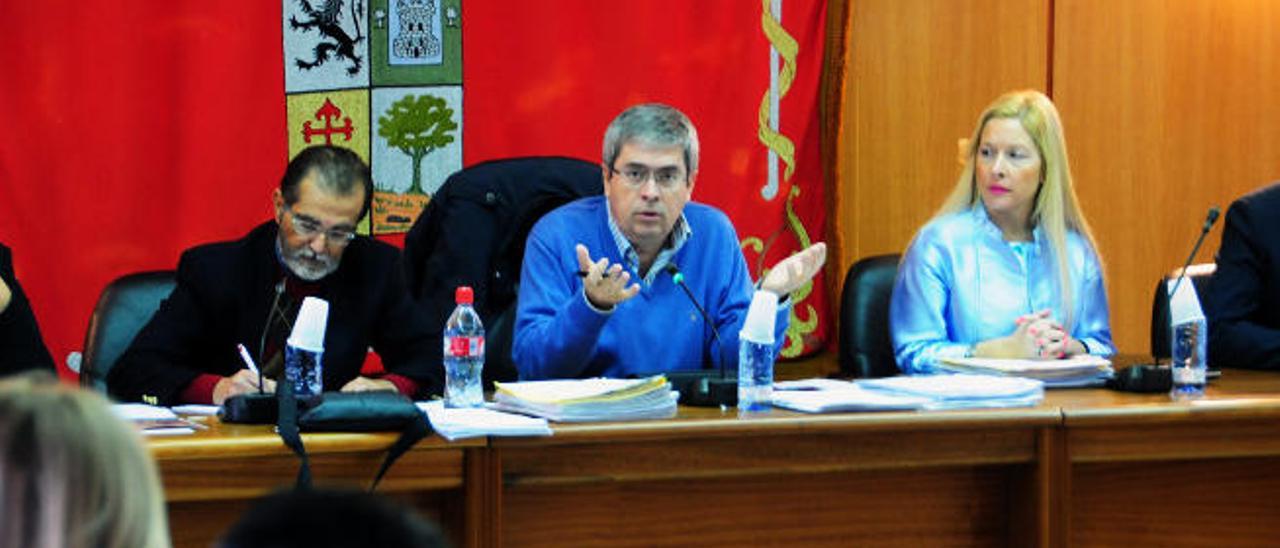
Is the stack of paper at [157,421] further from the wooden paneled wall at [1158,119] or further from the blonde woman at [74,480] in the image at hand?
the wooden paneled wall at [1158,119]

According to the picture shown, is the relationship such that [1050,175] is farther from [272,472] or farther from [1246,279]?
[272,472]

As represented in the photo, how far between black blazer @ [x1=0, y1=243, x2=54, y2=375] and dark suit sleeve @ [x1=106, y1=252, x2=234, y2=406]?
14 cm

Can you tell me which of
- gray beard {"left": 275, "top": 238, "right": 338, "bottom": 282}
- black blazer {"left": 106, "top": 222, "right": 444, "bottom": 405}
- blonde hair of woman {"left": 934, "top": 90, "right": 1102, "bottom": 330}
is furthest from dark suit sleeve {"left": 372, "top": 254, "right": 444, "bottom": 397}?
blonde hair of woman {"left": 934, "top": 90, "right": 1102, "bottom": 330}

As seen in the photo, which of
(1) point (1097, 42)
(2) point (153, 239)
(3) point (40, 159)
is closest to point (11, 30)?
(3) point (40, 159)

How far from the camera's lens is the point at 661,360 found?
3512 mm

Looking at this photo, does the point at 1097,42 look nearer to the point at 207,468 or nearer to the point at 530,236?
the point at 530,236

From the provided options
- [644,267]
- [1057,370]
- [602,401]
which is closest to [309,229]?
[644,267]

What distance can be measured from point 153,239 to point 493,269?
97 centimetres

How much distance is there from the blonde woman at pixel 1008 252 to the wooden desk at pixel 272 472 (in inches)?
53.1

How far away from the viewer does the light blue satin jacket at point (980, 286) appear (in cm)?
371

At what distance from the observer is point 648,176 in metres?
3.44

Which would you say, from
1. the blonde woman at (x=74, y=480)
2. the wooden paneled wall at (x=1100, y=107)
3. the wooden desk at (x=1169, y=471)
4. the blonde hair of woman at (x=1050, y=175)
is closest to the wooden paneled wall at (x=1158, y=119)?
the wooden paneled wall at (x=1100, y=107)

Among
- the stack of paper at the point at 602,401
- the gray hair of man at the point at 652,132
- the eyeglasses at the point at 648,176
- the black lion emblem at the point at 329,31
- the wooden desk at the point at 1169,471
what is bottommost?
the wooden desk at the point at 1169,471

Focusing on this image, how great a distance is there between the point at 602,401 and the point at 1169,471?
3.31 feet
